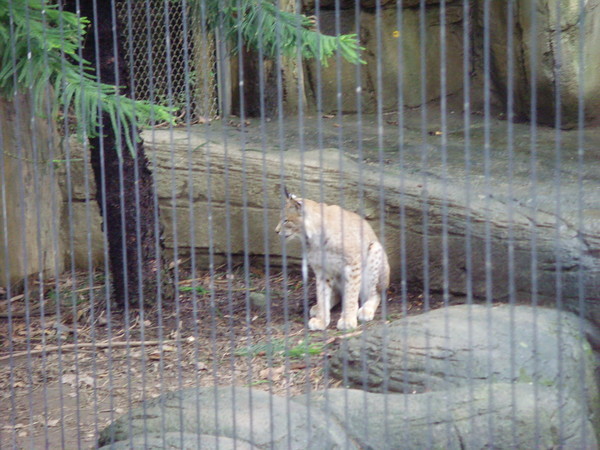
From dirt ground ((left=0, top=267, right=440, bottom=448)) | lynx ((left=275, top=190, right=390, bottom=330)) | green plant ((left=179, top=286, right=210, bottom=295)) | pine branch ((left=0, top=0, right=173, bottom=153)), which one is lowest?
dirt ground ((left=0, top=267, right=440, bottom=448))

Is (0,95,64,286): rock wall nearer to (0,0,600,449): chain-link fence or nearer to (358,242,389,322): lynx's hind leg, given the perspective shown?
(0,0,600,449): chain-link fence

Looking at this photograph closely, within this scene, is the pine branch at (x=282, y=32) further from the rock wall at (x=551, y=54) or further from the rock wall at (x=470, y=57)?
the rock wall at (x=551, y=54)

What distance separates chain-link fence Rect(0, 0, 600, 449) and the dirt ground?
0.9 inches

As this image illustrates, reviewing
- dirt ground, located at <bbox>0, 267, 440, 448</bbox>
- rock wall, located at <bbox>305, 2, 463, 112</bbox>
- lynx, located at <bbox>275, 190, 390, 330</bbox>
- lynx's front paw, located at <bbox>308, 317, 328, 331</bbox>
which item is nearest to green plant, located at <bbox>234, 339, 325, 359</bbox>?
dirt ground, located at <bbox>0, 267, 440, 448</bbox>

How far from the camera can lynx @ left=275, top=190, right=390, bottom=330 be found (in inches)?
242

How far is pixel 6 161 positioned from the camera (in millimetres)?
6758

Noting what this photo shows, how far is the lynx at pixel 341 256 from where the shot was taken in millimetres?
6148

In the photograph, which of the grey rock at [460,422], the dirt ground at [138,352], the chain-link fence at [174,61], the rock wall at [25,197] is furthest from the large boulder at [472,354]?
the chain-link fence at [174,61]

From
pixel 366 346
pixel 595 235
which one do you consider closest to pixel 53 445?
pixel 366 346

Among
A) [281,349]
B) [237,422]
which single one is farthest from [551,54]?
[237,422]

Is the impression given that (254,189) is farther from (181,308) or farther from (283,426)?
(283,426)

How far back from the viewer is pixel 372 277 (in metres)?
6.26

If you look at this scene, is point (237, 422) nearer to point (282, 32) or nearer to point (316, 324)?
point (316, 324)

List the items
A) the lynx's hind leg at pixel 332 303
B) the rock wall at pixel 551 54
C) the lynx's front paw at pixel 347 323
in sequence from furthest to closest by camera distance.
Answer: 1. the rock wall at pixel 551 54
2. the lynx's hind leg at pixel 332 303
3. the lynx's front paw at pixel 347 323
